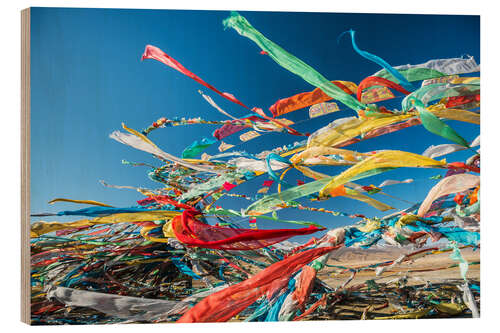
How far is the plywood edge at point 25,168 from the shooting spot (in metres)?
2.23

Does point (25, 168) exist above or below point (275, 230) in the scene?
above

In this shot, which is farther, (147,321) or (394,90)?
(394,90)

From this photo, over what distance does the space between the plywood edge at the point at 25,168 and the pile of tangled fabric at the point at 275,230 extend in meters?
0.05

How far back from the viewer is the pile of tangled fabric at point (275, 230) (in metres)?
2.24

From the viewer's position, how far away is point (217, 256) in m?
2.29

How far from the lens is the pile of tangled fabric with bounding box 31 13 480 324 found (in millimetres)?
2244

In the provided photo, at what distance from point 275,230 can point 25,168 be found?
4.80 ft

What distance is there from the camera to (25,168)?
2.25 meters

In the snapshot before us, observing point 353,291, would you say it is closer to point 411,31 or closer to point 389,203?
point 389,203

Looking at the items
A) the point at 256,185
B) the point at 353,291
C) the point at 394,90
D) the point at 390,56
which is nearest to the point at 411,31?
the point at 390,56

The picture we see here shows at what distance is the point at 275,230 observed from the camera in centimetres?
233

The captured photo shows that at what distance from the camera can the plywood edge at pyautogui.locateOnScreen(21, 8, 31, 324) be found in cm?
223

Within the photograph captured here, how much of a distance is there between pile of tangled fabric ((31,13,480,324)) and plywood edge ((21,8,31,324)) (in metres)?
0.05

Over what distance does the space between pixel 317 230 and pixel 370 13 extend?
1.34 meters
